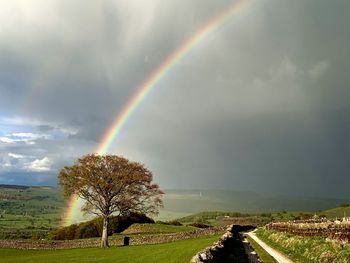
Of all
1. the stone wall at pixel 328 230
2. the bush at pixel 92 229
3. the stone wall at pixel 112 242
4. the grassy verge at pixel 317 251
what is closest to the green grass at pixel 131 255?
the stone wall at pixel 112 242

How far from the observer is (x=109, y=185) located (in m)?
73.6

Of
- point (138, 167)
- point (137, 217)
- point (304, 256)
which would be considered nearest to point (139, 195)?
point (138, 167)

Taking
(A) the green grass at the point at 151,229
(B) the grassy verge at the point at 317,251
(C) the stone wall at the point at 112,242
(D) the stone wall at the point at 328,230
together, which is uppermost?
(A) the green grass at the point at 151,229

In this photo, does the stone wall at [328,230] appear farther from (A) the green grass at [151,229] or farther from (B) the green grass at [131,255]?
(A) the green grass at [151,229]

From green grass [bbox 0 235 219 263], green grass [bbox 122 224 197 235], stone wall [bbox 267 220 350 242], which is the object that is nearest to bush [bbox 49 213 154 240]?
green grass [bbox 122 224 197 235]

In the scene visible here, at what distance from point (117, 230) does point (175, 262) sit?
65359mm

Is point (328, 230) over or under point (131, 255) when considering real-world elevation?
over

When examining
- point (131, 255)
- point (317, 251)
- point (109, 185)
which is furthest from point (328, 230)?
point (109, 185)

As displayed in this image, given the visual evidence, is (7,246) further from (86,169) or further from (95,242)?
(86,169)

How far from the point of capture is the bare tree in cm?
7369

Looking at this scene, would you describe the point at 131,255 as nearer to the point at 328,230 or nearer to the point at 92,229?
the point at 328,230

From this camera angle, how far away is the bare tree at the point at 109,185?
242 feet

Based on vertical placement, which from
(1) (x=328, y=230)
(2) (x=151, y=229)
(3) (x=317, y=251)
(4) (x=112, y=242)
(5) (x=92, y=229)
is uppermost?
(5) (x=92, y=229)

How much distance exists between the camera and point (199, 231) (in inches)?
3233
